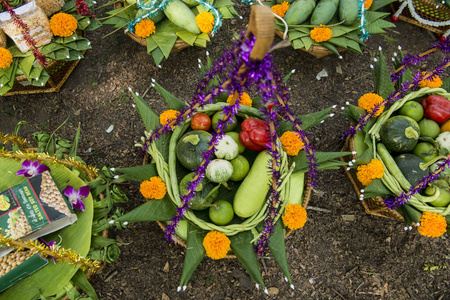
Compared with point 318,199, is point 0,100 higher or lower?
higher

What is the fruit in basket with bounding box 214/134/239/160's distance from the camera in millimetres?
1556

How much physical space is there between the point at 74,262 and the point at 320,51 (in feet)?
6.68

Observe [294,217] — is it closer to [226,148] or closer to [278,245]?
[278,245]

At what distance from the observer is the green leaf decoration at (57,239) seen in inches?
55.3

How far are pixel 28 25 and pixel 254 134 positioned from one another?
1537 millimetres

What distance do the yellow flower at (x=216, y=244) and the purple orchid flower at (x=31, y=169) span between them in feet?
2.98

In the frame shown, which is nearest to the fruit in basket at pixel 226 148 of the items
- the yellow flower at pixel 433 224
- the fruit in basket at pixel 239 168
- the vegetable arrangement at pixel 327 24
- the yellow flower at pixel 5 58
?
the fruit in basket at pixel 239 168

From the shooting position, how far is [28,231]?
1.36 meters

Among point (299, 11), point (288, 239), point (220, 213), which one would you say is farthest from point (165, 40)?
point (288, 239)

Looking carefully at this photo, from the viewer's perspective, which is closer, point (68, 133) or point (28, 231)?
point (28, 231)

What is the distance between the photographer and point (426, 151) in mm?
1712

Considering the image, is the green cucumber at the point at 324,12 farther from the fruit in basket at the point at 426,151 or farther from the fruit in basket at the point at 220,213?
the fruit in basket at the point at 220,213

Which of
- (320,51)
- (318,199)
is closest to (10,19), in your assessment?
(320,51)

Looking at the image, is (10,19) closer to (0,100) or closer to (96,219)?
(0,100)
